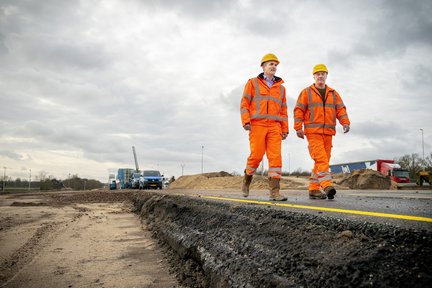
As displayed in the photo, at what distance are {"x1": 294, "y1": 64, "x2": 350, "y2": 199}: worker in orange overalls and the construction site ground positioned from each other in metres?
1.62

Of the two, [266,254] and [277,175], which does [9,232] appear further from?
[266,254]

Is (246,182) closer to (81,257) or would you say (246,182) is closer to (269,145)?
(269,145)

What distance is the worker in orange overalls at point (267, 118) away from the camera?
5.53 meters

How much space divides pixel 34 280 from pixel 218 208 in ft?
7.61

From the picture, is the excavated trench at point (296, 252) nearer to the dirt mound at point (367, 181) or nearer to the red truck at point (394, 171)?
the dirt mound at point (367, 181)

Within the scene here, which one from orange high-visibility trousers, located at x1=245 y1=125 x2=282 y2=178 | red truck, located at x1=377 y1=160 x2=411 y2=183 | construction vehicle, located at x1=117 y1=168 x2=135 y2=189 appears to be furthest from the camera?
construction vehicle, located at x1=117 y1=168 x2=135 y2=189

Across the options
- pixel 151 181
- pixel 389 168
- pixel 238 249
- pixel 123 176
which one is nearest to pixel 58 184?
pixel 123 176

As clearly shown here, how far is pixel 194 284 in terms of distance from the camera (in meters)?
3.11

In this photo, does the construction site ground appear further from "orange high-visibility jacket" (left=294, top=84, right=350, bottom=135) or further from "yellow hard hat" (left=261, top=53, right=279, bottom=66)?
"yellow hard hat" (left=261, top=53, right=279, bottom=66)

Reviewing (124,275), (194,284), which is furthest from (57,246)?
(194,284)

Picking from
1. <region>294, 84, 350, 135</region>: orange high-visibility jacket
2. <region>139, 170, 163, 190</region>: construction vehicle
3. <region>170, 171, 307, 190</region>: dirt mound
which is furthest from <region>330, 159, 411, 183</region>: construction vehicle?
<region>294, 84, 350, 135</region>: orange high-visibility jacket

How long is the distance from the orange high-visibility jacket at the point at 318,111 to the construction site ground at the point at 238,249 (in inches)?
76.9

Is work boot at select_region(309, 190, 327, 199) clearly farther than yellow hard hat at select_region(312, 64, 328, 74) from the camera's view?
No

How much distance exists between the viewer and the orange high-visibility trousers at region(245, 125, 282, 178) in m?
5.52
